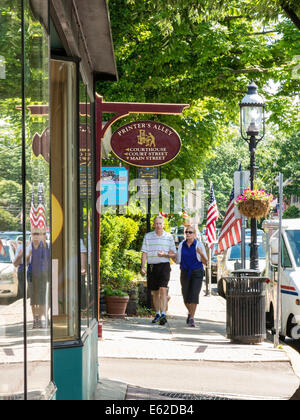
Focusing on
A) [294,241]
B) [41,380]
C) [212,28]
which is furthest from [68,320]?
[212,28]

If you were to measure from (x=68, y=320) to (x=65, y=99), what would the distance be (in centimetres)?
165

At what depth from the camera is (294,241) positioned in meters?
13.9

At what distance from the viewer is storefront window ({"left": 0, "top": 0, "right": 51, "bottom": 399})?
280 cm

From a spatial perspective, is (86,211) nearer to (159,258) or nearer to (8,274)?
(8,274)

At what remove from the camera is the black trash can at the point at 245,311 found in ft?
39.5

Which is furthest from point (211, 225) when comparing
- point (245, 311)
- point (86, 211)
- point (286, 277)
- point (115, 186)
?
point (86, 211)

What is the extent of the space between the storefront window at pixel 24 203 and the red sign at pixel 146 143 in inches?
334

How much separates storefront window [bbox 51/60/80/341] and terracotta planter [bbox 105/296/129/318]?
29.7 ft

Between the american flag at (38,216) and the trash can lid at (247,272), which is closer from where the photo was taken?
the american flag at (38,216)

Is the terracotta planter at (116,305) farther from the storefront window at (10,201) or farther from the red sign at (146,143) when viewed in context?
the storefront window at (10,201)

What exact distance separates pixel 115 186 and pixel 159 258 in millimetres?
2768

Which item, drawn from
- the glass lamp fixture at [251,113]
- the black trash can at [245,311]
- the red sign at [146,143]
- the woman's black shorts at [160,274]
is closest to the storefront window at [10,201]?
the black trash can at [245,311]

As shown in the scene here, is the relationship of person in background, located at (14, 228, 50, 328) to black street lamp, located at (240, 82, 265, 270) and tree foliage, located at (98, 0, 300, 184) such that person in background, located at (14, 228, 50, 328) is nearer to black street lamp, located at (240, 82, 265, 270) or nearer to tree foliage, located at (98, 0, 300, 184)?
black street lamp, located at (240, 82, 265, 270)

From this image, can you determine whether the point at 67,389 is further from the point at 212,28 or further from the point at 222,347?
the point at 212,28
